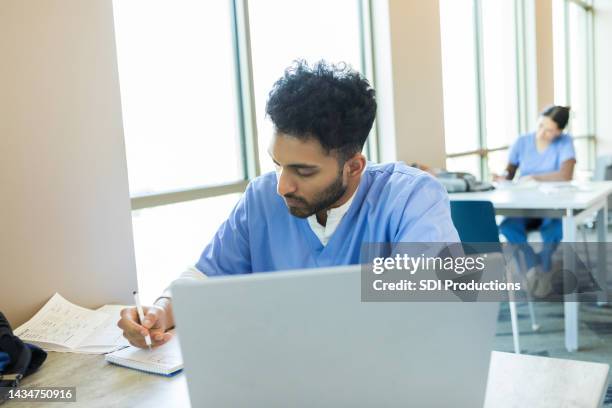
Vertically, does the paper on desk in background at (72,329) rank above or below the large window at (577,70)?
below

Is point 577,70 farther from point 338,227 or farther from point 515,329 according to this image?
point 338,227

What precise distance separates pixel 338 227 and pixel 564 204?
1.75 metres

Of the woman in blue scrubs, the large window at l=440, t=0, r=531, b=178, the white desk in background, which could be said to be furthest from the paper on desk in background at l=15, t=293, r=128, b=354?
the large window at l=440, t=0, r=531, b=178

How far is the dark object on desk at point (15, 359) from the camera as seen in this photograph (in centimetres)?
114

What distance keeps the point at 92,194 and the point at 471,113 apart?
3.56 metres

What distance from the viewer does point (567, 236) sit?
8.85 feet

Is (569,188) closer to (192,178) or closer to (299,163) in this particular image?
(192,178)

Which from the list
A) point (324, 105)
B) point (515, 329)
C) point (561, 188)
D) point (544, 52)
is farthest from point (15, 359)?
point (544, 52)

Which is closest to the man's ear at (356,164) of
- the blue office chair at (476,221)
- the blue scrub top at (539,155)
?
the blue office chair at (476,221)

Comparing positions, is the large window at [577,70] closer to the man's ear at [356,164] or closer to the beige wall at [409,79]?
the beige wall at [409,79]

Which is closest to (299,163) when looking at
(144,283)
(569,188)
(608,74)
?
(144,283)

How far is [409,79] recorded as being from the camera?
3.54m

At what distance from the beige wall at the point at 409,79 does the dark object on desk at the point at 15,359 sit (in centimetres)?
253

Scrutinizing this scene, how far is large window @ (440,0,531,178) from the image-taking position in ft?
14.1
